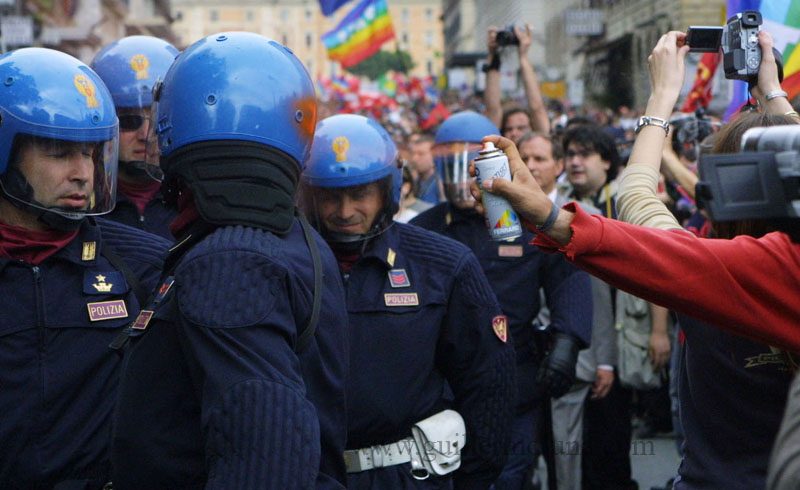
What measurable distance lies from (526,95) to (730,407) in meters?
5.15

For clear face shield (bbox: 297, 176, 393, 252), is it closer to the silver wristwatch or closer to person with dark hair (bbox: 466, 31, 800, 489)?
the silver wristwatch

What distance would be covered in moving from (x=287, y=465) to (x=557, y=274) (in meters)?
3.59

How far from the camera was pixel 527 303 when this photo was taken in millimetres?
5246

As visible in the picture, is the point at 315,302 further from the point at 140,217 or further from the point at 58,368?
the point at 140,217

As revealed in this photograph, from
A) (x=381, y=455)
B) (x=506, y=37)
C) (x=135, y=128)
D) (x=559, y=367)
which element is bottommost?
(x=559, y=367)

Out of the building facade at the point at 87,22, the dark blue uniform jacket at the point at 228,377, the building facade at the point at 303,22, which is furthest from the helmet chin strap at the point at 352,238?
the building facade at the point at 303,22

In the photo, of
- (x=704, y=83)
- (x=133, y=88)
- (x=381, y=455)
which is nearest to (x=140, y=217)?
(x=133, y=88)

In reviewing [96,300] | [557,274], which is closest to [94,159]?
[96,300]

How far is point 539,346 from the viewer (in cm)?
544

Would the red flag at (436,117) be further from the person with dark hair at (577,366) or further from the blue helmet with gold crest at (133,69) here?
the blue helmet with gold crest at (133,69)

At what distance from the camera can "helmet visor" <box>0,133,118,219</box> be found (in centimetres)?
304

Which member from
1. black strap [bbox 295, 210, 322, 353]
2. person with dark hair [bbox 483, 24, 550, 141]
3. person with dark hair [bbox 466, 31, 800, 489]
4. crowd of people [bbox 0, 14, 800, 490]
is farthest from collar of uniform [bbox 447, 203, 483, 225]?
black strap [bbox 295, 210, 322, 353]

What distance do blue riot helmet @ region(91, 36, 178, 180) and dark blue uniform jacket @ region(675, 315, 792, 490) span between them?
8.43ft

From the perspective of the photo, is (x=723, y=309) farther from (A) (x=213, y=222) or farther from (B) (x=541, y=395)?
(B) (x=541, y=395)
